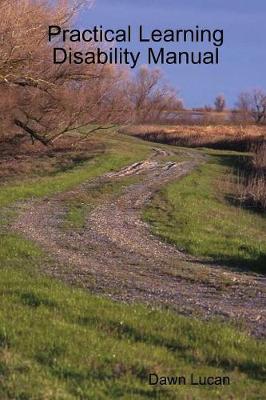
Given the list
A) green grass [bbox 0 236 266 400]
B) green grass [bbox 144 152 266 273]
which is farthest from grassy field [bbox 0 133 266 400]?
green grass [bbox 144 152 266 273]

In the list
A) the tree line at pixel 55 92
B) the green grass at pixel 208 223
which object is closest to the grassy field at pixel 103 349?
the green grass at pixel 208 223

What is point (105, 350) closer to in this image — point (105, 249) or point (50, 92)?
point (105, 249)

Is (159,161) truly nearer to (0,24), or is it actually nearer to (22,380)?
(0,24)

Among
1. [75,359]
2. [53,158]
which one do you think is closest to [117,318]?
[75,359]

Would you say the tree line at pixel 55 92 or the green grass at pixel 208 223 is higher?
the tree line at pixel 55 92

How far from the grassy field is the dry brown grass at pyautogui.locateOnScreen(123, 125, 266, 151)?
43.4m

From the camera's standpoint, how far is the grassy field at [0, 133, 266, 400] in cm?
511

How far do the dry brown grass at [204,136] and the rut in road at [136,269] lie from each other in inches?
1396

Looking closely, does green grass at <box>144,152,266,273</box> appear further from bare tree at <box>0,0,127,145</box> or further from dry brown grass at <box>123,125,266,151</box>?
dry brown grass at <box>123,125,266,151</box>

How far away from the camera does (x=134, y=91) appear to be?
1666 inches

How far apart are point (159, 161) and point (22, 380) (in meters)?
32.3

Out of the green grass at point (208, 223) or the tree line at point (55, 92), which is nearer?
the green grass at point (208, 223)

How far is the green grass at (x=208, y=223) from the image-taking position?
13258mm

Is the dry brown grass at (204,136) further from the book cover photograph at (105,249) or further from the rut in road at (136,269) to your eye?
the rut in road at (136,269)
